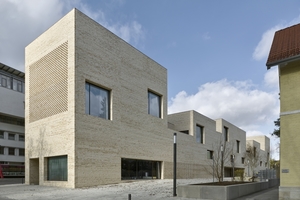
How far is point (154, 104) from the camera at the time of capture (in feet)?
107

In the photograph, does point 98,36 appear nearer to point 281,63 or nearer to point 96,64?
point 96,64

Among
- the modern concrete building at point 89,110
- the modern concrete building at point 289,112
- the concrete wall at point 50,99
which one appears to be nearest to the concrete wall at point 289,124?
the modern concrete building at point 289,112

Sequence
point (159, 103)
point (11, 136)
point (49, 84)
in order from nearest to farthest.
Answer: point (49, 84), point (159, 103), point (11, 136)

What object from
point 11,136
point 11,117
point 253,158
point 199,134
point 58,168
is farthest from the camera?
point 11,136

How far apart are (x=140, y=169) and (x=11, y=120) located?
104 feet

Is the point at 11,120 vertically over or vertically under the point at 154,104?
under

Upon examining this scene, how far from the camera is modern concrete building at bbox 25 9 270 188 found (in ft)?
72.7

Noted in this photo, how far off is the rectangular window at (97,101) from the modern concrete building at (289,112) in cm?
1468

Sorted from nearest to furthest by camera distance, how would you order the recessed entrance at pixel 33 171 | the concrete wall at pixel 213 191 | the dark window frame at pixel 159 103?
1. the concrete wall at pixel 213 191
2. the recessed entrance at pixel 33 171
3. the dark window frame at pixel 159 103

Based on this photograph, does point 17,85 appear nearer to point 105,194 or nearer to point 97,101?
point 97,101

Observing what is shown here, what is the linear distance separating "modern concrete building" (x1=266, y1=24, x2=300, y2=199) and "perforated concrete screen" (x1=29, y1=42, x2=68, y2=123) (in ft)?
52.1

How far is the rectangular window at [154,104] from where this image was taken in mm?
31547

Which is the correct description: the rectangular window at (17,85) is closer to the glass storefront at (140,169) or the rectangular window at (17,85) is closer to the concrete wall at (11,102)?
the concrete wall at (11,102)

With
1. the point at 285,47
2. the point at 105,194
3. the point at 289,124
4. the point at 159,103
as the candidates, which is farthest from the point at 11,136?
the point at 285,47
